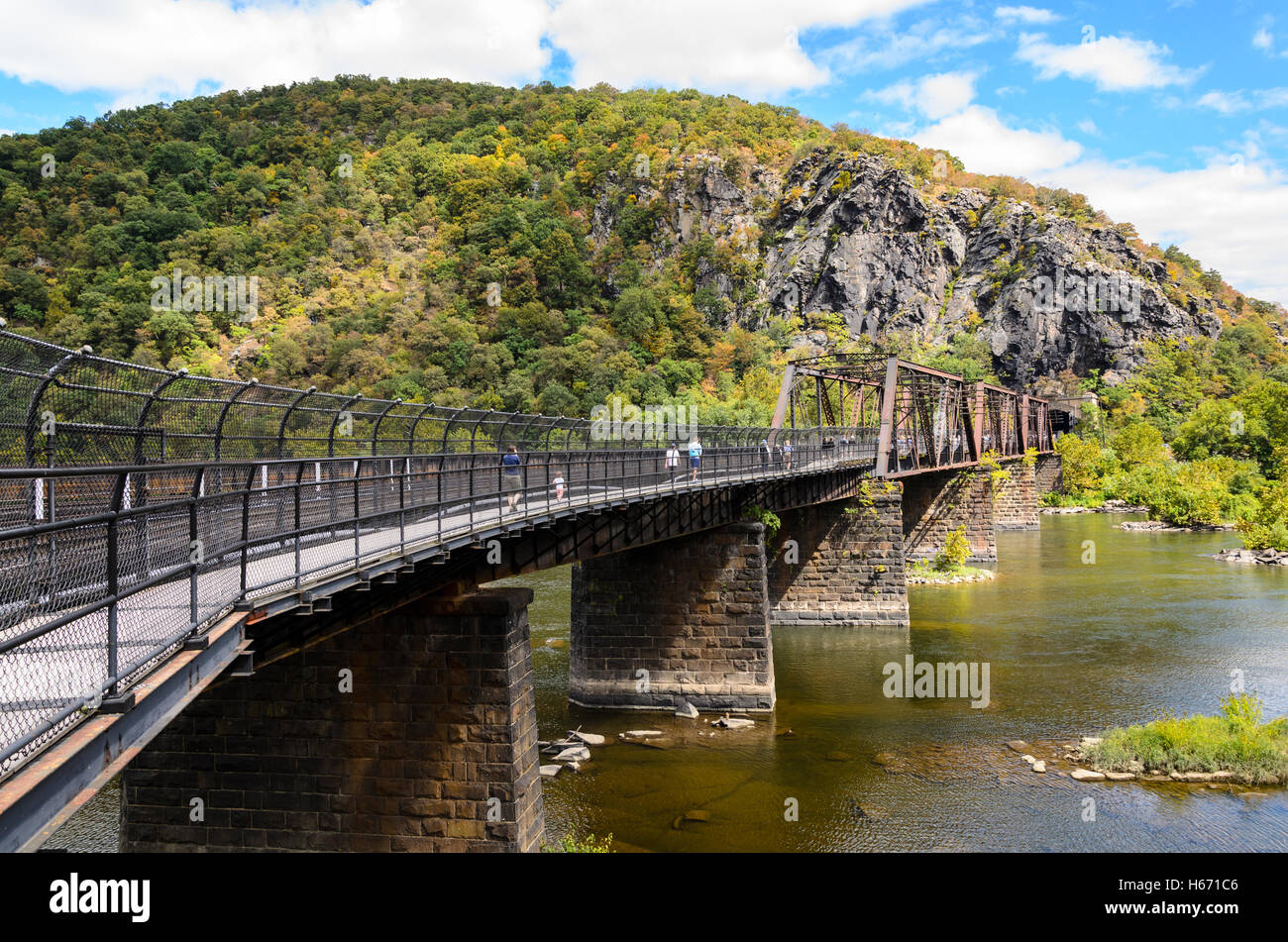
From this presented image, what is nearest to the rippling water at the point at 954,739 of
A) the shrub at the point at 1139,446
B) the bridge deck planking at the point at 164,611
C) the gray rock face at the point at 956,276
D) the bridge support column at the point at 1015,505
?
the bridge deck planking at the point at 164,611

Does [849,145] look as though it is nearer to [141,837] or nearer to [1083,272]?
[1083,272]

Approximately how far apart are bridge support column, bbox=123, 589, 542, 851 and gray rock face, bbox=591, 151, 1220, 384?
322ft

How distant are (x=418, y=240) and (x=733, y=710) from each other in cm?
9829

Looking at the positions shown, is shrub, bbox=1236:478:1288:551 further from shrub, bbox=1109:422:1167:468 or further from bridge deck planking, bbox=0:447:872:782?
bridge deck planking, bbox=0:447:872:782

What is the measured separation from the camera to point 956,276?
11381cm

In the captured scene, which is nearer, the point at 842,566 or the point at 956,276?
the point at 842,566

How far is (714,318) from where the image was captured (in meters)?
109

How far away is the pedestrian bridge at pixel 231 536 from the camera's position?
5.65 metres

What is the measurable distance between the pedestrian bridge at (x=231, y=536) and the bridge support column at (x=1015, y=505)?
159 feet

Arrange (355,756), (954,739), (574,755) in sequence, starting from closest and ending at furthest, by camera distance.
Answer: (355,756) → (574,755) → (954,739)

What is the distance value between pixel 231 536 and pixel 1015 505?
69708 millimetres

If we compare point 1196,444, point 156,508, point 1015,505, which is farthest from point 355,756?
point 1196,444

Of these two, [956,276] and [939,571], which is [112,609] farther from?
[956,276]
